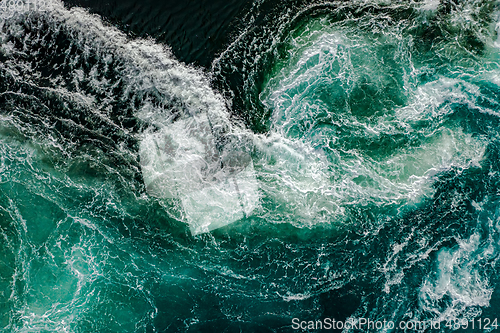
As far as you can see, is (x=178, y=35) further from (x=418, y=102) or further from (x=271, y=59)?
(x=418, y=102)

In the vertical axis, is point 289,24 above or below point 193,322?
above

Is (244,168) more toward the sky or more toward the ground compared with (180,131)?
more toward the sky

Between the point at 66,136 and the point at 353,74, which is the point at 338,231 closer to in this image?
the point at 353,74

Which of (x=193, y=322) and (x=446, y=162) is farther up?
(x=446, y=162)

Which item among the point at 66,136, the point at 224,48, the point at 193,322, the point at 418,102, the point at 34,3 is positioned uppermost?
the point at 418,102

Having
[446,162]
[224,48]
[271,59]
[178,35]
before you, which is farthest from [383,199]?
[178,35]

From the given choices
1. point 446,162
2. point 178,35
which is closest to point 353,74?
point 446,162
